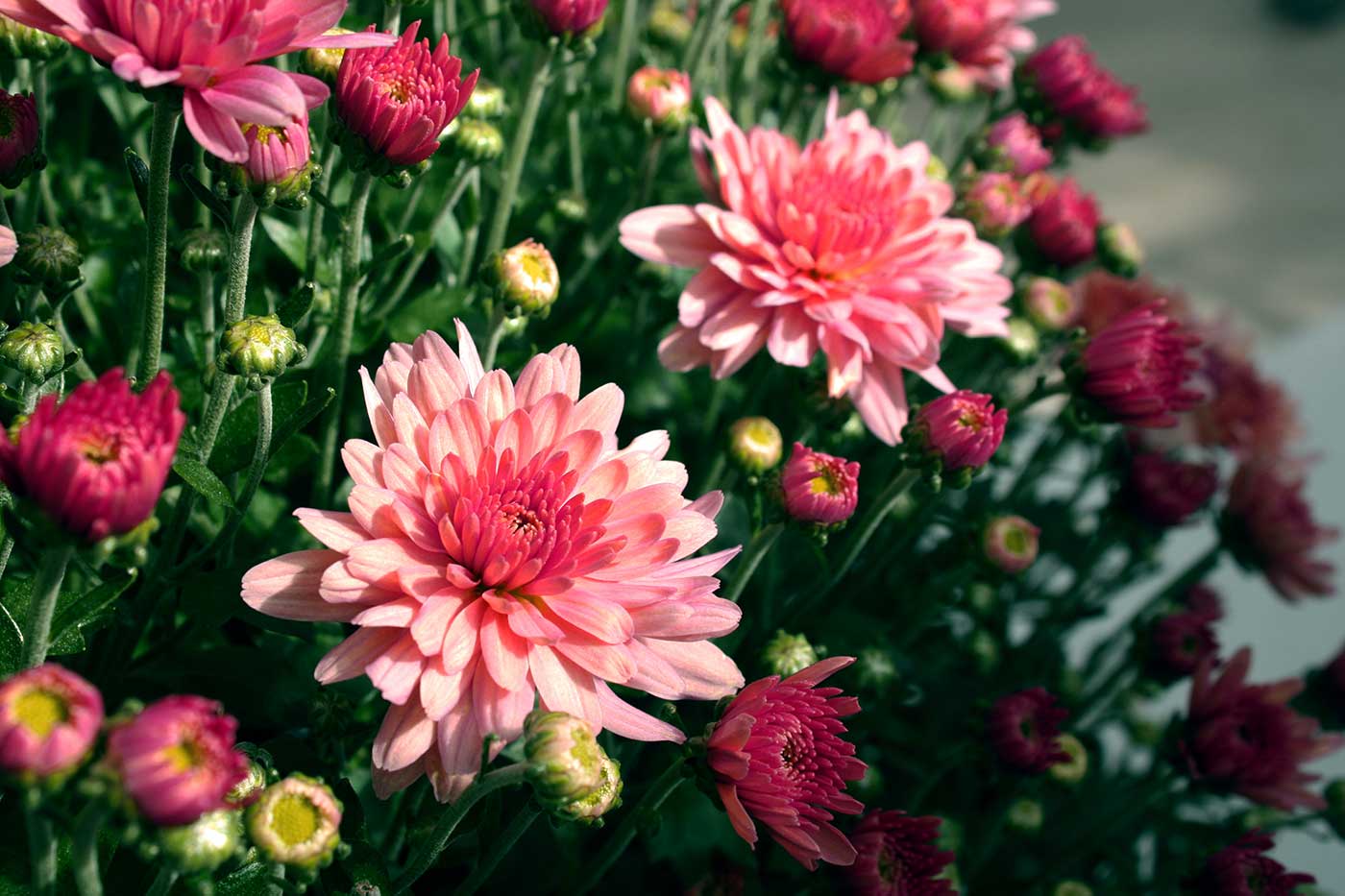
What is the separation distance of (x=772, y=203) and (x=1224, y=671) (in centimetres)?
50

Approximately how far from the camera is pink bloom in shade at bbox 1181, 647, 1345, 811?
88cm

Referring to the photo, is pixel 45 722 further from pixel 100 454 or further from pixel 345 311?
pixel 345 311

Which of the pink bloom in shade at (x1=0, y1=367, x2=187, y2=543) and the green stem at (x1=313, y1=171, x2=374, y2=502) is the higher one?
the pink bloom in shade at (x1=0, y1=367, x2=187, y2=543)

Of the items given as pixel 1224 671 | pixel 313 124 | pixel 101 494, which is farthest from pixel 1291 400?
pixel 101 494

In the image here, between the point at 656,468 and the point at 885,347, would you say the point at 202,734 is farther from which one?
the point at 885,347

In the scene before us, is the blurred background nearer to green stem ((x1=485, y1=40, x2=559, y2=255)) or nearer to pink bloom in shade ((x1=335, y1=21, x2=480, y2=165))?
green stem ((x1=485, y1=40, x2=559, y2=255))

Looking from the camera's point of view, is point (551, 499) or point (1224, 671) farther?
point (1224, 671)

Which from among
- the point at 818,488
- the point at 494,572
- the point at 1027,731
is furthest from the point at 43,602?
the point at 1027,731

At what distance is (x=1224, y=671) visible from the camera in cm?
91

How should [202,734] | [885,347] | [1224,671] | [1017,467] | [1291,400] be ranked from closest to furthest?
[202,734], [885,347], [1224,671], [1017,467], [1291,400]

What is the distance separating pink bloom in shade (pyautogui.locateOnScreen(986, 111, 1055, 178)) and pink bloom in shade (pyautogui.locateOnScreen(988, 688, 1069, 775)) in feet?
1.66

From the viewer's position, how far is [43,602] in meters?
0.49

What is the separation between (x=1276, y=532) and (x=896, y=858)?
643 millimetres

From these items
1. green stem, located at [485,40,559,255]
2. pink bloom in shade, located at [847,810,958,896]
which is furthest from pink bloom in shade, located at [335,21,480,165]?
pink bloom in shade, located at [847,810,958,896]
